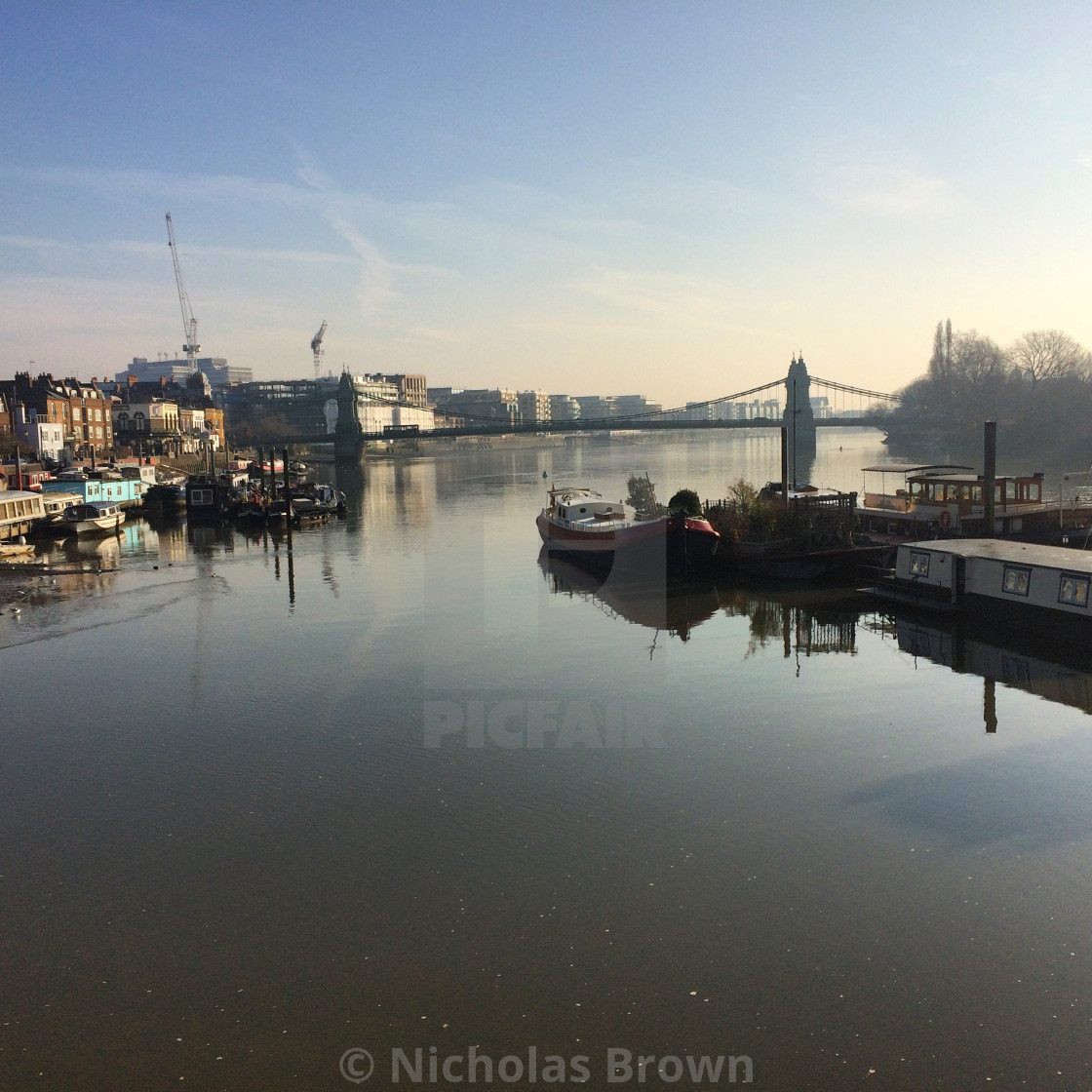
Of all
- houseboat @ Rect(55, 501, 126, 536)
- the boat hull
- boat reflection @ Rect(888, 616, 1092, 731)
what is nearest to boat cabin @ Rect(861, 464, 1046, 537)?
the boat hull

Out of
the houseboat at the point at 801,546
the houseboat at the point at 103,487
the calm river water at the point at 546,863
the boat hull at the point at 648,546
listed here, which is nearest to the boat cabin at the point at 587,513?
the boat hull at the point at 648,546

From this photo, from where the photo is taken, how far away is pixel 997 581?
2159 centimetres

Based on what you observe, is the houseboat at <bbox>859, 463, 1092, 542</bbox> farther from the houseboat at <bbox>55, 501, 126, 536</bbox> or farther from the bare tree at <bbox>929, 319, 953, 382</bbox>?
the bare tree at <bbox>929, 319, 953, 382</bbox>

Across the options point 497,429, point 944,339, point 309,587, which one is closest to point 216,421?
point 497,429

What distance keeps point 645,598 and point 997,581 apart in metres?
8.79

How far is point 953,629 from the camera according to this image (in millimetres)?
21625

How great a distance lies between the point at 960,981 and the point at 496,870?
466cm

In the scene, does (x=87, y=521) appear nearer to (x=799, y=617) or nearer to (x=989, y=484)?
(x=799, y=617)

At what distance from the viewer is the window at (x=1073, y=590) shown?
19.4m

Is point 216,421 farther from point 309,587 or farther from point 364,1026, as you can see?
point 364,1026

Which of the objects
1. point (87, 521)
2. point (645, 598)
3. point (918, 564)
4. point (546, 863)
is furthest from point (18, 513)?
point (546, 863)

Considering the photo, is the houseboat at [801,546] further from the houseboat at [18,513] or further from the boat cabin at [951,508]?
the houseboat at [18,513]

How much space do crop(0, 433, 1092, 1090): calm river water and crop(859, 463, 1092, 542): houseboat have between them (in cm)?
922

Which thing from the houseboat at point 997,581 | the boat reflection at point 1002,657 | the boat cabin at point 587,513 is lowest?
the boat reflection at point 1002,657
